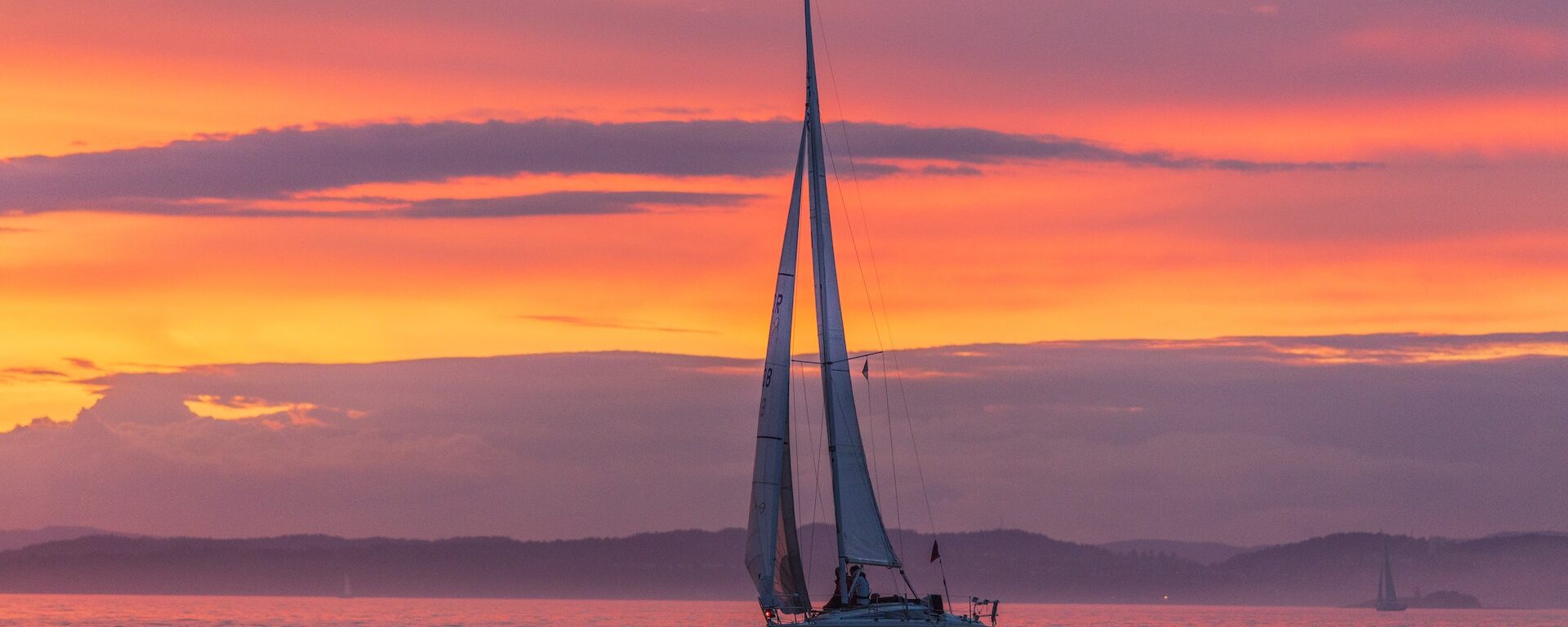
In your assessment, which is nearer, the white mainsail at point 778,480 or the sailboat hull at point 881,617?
the sailboat hull at point 881,617

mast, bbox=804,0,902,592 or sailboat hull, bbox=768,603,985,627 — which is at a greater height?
mast, bbox=804,0,902,592

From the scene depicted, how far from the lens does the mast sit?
198 ft

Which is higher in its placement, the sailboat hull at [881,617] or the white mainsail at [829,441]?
the white mainsail at [829,441]

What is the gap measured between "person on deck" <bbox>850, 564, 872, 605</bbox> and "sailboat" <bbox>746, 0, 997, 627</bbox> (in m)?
0.04

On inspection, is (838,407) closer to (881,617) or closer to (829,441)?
(829,441)

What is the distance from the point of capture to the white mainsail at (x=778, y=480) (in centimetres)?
6066

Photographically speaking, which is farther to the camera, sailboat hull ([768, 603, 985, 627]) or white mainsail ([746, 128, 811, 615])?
white mainsail ([746, 128, 811, 615])

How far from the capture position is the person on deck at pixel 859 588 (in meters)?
59.6

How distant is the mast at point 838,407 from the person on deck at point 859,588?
24 cm

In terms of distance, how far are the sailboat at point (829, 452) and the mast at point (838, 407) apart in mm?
23

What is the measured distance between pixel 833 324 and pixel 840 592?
24.8ft

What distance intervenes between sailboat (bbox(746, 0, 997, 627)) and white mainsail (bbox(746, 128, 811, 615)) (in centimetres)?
2

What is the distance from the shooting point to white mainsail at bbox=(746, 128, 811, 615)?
60656 mm

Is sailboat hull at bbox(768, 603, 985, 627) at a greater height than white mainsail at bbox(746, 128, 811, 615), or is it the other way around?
white mainsail at bbox(746, 128, 811, 615)
